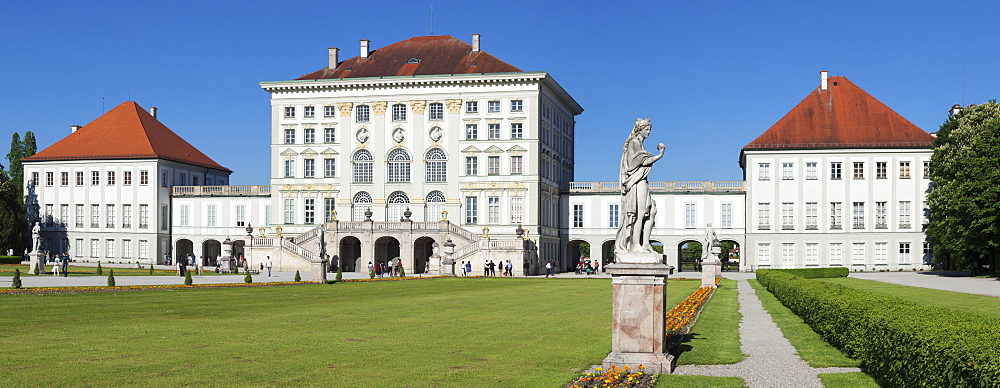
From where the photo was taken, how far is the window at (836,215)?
2810 inches

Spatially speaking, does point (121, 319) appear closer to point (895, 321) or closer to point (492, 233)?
point (895, 321)

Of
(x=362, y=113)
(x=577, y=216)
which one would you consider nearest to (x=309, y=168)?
(x=362, y=113)

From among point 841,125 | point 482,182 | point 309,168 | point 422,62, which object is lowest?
point 482,182

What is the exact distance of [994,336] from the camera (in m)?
10.1

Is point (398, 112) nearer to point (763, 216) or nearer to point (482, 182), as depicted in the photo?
point (482, 182)

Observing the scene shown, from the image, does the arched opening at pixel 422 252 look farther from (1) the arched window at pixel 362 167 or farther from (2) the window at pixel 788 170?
(2) the window at pixel 788 170

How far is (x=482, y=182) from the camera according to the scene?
237 feet

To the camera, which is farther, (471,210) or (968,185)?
(471,210)

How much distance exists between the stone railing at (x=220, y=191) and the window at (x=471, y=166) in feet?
57.3

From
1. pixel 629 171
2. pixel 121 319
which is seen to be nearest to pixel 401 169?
pixel 121 319

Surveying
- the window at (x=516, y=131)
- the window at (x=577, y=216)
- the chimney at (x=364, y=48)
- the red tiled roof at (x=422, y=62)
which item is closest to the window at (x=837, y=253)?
the window at (x=577, y=216)

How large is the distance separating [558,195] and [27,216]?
141 feet

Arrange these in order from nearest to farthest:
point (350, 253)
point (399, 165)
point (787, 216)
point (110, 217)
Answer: point (787, 216), point (350, 253), point (399, 165), point (110, 217)

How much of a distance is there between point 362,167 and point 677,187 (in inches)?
930
